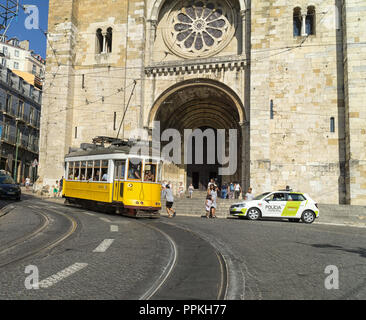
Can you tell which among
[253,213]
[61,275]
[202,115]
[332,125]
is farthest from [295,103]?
[61,275]

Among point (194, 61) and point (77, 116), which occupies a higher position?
point (194, 61)

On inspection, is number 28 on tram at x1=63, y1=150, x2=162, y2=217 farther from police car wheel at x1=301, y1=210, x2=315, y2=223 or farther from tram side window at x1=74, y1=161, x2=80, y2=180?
police car wheel at x1=301, y1=210, x2=315, y2=223

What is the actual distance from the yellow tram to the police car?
406 cm

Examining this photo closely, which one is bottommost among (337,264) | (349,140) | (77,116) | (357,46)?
(337,264)

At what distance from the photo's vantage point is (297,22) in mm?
20953

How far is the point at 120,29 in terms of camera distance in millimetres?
23594

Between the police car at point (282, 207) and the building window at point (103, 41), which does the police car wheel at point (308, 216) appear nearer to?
the police car at point (282, 207)

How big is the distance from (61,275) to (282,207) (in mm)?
11483

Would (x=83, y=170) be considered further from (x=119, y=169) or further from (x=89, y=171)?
(x=119, y=169)

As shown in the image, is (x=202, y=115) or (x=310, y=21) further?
(x=202, y=115)

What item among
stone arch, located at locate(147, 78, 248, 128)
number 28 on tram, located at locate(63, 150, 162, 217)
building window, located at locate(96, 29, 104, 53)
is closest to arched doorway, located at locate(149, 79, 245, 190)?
stone arch, located at locate(147, 78, 248, 128)
